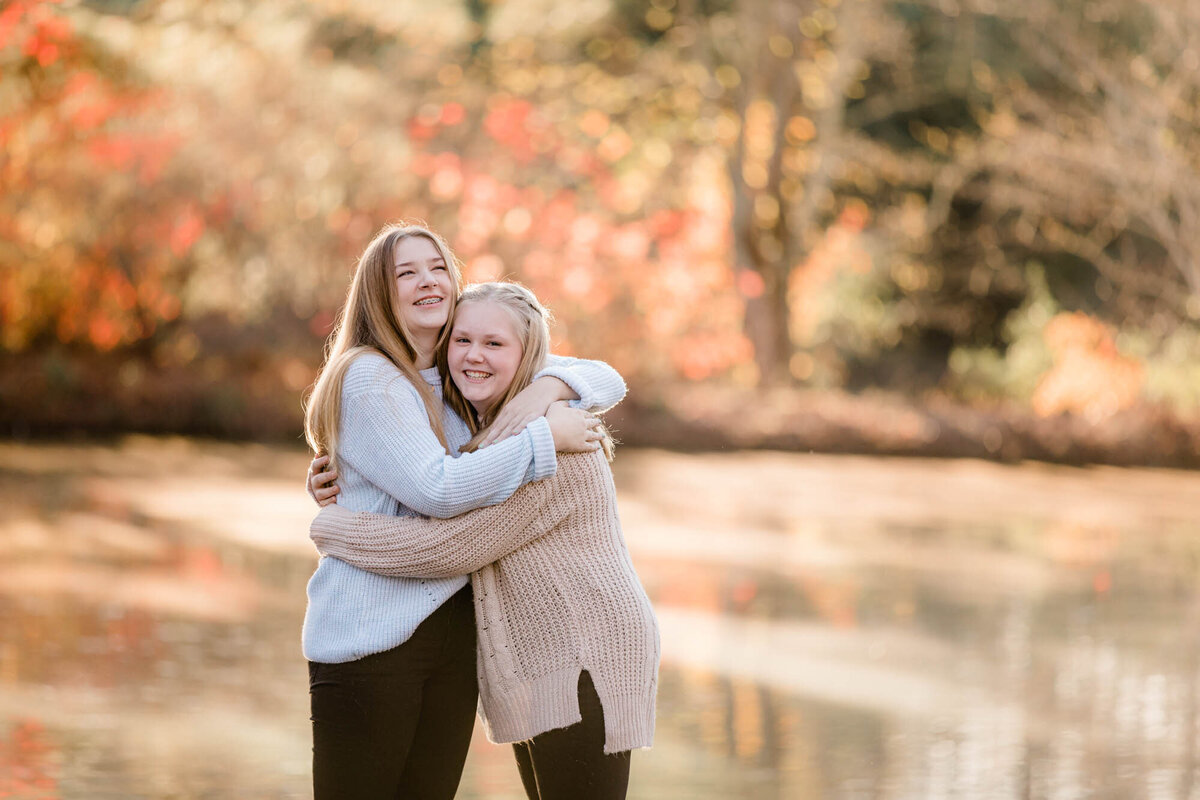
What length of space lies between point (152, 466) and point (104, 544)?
2886mm

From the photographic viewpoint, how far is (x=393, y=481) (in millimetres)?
2582

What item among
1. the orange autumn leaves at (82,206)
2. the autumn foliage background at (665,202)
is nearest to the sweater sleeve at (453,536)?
the autumn foliage background at (665,202)

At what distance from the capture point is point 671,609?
6.91 metres

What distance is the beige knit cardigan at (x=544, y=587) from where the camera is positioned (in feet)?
8.45

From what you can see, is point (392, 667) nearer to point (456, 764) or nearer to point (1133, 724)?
point (456, 764)

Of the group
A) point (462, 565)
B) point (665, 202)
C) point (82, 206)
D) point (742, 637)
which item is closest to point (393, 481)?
point (462, 565)

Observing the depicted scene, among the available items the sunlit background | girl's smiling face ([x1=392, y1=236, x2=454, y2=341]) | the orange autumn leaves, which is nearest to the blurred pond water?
the sunlit background

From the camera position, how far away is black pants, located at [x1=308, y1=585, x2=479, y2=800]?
2.58 m

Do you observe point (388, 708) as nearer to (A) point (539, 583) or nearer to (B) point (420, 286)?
(A) point (539, 583)

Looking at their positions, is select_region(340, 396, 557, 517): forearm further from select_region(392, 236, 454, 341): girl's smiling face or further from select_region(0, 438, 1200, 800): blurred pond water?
select_region(0, 438, 1200, 800): blurred pond water

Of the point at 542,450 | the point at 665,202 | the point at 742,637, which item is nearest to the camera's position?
the point at 542,450

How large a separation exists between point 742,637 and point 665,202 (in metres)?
11.5

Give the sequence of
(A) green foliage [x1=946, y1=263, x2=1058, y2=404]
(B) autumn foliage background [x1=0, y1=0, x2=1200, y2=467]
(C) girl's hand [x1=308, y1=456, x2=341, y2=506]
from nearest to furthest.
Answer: (C) girl's hand [x1=308, y1=456, x2=341, y2=506], (B) autumn foliage background [x1=0, y1=0, x2=1200, y2=467], (A) green foliage [x1=946, y1=263, x2=1058, y2=404]

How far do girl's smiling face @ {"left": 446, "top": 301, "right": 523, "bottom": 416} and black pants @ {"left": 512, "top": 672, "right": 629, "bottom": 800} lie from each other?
0.57 meters
